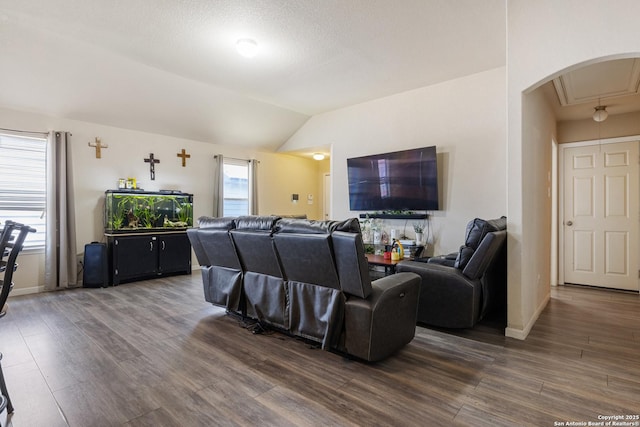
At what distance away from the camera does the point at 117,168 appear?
17.3 ft

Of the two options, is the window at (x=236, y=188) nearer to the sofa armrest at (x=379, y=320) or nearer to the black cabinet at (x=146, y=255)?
the black cabinet at (x=146, y=255)

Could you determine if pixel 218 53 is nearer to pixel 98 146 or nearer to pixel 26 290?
pixel 98 146

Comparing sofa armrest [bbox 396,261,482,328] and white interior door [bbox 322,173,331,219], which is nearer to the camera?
sofa armrest [bbox 396,261,482,328]

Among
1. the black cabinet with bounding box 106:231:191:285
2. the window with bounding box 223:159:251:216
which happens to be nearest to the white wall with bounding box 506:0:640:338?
the black cabinet with bounding box 106:231:191:285

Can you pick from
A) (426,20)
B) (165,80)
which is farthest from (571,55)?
(165,80)

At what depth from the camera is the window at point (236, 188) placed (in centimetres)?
680

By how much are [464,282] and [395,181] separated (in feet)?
8.37

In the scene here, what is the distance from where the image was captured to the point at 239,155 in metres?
6.96

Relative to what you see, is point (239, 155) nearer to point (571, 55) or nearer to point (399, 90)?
point (399, 90)

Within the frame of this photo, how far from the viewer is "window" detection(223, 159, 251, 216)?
22.3ft

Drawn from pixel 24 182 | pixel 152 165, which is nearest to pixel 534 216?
pixel 152 165

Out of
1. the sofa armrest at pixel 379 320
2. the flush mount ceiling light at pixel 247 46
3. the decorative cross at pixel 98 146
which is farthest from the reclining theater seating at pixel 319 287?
the decorative cross at pixel 98 146

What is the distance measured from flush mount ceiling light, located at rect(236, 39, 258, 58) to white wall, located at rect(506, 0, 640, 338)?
2555 millimetres

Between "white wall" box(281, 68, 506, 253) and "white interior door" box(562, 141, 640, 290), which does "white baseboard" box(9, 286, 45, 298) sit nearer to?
"white wall" box(281, 68, 506, 253)
